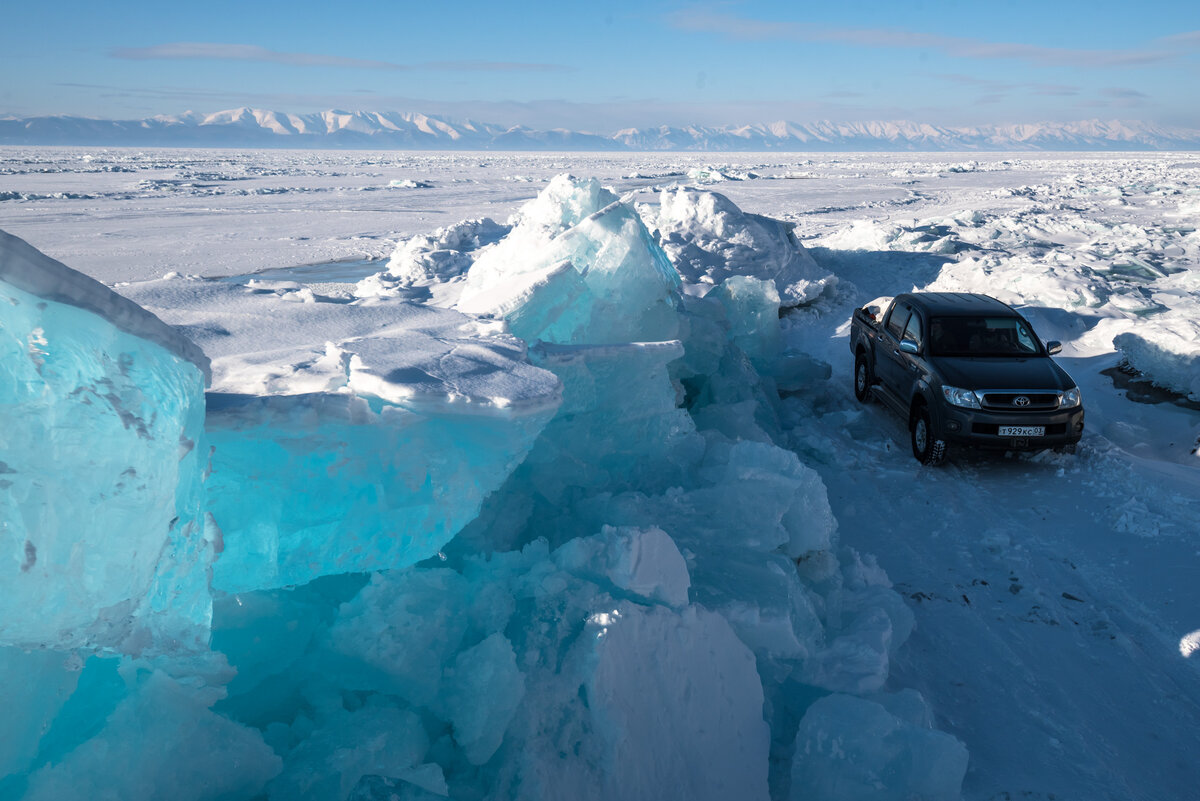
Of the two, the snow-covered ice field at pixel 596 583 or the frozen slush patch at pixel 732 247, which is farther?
the frozen slush patch at pixel 732 247

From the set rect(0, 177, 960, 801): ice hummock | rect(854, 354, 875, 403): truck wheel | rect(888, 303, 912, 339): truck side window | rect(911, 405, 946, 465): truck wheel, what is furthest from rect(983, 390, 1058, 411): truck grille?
rect(0, 177, 960, 801): ice hummock

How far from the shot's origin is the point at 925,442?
7.44 m

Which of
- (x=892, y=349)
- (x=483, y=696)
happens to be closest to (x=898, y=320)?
(x=892, y=349)

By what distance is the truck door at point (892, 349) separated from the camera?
27.1ft

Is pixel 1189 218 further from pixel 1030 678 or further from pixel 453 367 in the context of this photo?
pixel 453 367

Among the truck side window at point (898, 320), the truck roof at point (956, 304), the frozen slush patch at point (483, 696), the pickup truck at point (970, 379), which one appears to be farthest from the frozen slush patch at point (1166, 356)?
the frozen slush patch at point (483, 696)

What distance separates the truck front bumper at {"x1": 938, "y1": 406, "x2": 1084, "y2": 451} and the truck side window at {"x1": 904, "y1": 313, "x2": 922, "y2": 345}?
50.3 inches

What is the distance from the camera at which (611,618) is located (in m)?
3.42

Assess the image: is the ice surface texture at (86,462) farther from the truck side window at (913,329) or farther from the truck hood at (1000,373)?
the truck side window at (913,329)

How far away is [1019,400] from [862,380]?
2658mm

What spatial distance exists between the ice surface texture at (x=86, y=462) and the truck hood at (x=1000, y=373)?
6.77 meters

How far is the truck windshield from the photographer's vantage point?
7668mm

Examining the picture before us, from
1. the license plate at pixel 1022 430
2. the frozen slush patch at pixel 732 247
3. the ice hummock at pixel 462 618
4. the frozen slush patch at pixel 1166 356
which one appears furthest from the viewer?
the frozen slush patch at pixel 732 247

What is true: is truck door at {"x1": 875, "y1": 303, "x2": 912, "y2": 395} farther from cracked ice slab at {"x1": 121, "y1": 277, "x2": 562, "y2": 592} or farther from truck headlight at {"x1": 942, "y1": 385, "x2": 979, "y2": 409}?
cracked ice slab at {"x1": 121, "y1": 277, "x2": 562, "y2": 592}
